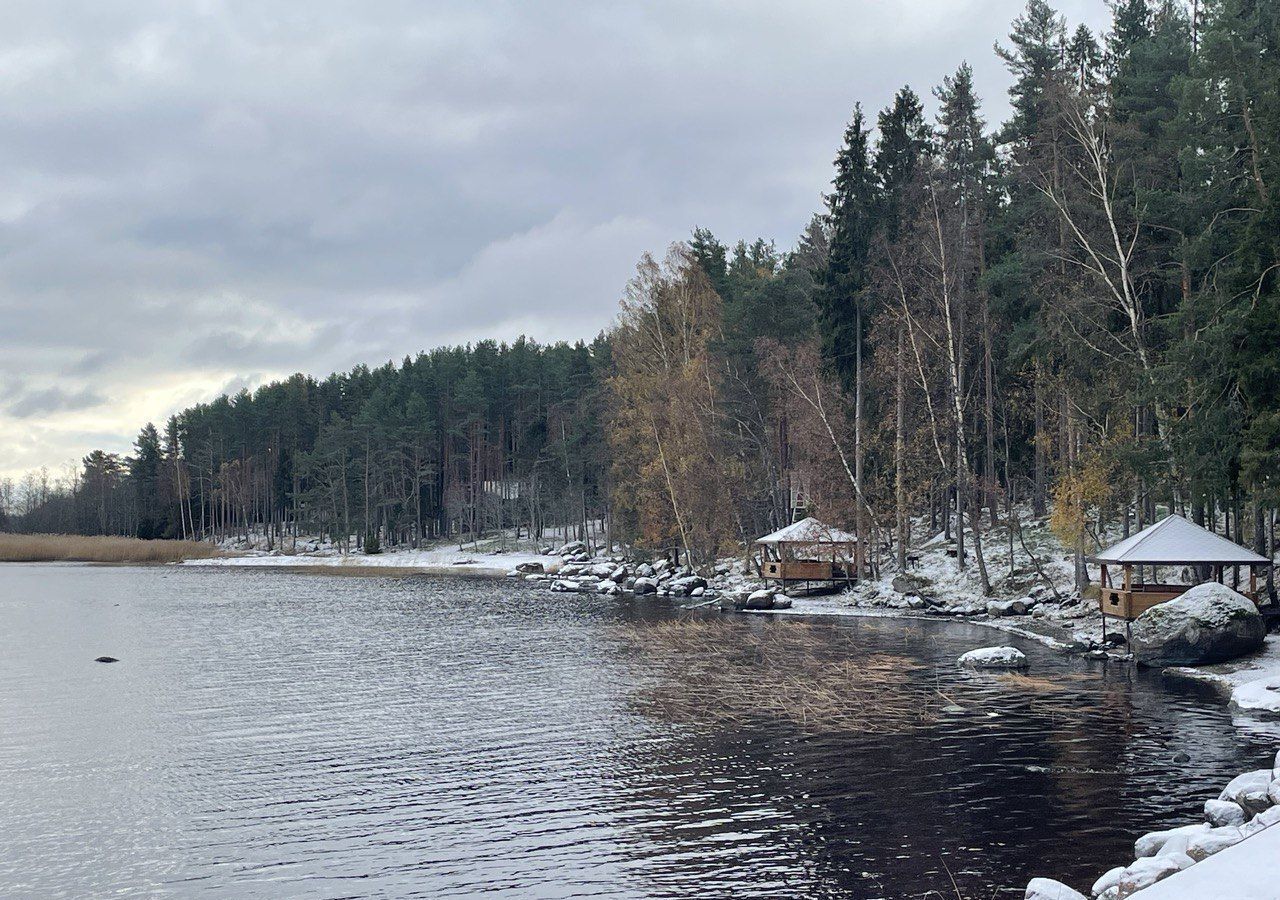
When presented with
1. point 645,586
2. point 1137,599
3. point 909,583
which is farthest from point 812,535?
point 1137,599

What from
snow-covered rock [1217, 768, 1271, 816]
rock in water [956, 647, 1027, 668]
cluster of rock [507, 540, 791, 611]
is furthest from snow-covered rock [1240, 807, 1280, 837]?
cluster of rock [507, 540, 791, 611]

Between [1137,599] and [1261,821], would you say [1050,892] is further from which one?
[1137,599]

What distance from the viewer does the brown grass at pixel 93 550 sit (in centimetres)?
9662

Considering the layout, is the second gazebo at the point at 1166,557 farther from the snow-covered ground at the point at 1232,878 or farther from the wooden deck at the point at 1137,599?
the snow-covered ground at the point at 1232,878

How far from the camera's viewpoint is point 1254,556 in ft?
88.3

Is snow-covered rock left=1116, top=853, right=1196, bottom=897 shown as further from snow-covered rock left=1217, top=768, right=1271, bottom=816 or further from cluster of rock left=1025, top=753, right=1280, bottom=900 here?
snow-covered rock left=1217, top=768, right=1271, bottom=816

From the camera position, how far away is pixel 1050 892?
9.13 metres

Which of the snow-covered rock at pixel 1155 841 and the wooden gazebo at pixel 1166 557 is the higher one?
the wooden gazebo at pixel 1166 557

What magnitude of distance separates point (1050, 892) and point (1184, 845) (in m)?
1.75

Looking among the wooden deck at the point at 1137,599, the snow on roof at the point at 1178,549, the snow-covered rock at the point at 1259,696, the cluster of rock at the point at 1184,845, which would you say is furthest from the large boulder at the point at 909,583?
the cluster of rock at the point at 1184,845

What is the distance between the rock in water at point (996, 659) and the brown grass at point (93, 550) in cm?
9071

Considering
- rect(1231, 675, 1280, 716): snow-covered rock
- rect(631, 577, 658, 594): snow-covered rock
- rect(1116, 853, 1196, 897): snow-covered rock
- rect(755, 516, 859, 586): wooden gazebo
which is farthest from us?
rect(631, 577, 658, 594): snow-covered rock

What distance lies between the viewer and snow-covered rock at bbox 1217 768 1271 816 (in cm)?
1154

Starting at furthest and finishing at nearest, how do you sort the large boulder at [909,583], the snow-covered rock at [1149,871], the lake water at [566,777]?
the large boulder at [909,583]
the lake water at [566,777]
the snow-covered rock at [1149,871]
